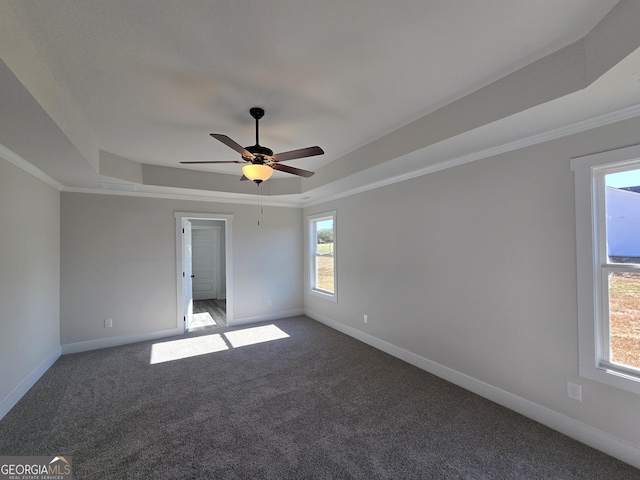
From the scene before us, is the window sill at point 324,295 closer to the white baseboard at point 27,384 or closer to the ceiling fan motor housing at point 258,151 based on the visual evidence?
the ceiling fan motor housing at point 258,151

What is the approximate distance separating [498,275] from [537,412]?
1180 mm

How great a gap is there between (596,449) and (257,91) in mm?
3684

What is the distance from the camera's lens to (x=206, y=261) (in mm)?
8086

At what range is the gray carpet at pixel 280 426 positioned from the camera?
189 cm

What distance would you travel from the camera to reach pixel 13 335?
271cm

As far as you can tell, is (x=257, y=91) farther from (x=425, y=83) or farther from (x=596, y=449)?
(x=596, y=449)

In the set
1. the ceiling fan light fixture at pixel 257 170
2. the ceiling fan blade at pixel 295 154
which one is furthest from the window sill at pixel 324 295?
the ceiling fan blade at pixel 295 154

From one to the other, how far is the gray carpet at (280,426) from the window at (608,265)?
0.68m

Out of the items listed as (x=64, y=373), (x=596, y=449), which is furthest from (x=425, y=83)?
(x=64, y=373)

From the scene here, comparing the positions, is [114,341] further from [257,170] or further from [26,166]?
[257,170]

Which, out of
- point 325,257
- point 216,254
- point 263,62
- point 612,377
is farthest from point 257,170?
point 216,254

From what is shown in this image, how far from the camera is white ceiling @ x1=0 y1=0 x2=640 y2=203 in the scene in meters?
1.41

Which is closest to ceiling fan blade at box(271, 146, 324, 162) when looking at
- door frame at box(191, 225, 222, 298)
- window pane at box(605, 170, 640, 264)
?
window pane at box(605, 170, 640, 264)

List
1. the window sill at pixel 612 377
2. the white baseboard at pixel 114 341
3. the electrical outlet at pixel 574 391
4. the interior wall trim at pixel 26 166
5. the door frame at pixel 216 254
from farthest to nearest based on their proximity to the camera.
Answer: the door frame at pixel 216 254 < the white baseboard at pixel 114 341 < the interior wall trim at pixel 26 166 < the electrical outlet at pixel 574 391 < the window sill at pixel 612 377
